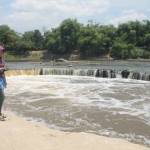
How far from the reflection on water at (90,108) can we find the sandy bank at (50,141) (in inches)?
95.0

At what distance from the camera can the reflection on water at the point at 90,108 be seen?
35.0 ft

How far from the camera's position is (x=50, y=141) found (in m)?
Answer: 6.85

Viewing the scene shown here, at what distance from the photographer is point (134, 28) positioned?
65188mm

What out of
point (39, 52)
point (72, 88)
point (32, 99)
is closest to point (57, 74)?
point (72, 88)

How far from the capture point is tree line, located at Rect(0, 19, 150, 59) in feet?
198

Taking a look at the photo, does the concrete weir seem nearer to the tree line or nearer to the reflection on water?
the reflection on water

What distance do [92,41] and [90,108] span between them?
5162 centimetres

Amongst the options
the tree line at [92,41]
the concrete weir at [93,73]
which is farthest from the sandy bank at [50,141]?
the tree line at [92,41]

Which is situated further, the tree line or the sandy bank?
the tree line

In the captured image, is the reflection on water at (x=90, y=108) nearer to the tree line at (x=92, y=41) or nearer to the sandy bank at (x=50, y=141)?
the sandy bank at (x=50, y=141)

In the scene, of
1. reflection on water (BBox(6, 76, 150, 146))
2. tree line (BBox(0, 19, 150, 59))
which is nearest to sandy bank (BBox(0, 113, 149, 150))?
reflection on water (BBox(6, 76, 150, 146))

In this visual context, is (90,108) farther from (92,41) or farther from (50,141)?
(92,41)

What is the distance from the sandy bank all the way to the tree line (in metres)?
51.8

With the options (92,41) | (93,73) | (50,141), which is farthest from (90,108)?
(92,41)
